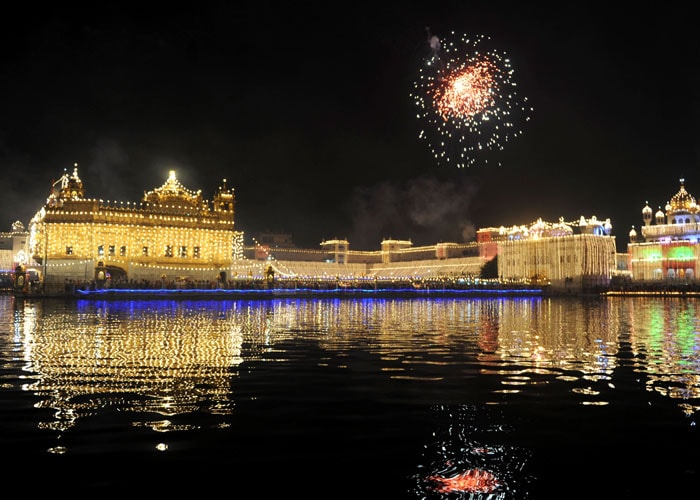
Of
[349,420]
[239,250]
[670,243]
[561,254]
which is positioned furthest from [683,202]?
[349,420]

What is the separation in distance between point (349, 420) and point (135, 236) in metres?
69.1

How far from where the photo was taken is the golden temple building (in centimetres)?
7088

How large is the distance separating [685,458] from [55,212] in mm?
73050

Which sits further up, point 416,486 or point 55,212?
point 55,212

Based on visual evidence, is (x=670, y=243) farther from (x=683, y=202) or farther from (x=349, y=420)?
(x=349, y=420)

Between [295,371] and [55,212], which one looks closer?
[295,371]

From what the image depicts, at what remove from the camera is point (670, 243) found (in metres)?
99.5

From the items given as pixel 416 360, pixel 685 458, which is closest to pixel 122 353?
pixel 416 360

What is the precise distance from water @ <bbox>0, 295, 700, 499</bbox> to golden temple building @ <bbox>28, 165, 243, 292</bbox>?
5696cm

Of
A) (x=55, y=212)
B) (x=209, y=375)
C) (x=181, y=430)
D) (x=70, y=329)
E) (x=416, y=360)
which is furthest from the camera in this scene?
(x=55, y=212)

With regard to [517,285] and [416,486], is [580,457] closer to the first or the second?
[416,486]

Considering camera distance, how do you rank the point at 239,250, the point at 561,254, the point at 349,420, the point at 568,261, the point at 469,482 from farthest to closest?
the point at 239,250 < the point at 561,254 < the point at 568,261 < the point at 349,420 < the point at 469,482

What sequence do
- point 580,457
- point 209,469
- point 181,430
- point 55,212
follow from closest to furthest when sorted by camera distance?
point 209,469 < point 580,457 < point 181,430 < point 55,212

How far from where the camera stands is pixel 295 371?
13.5 m
